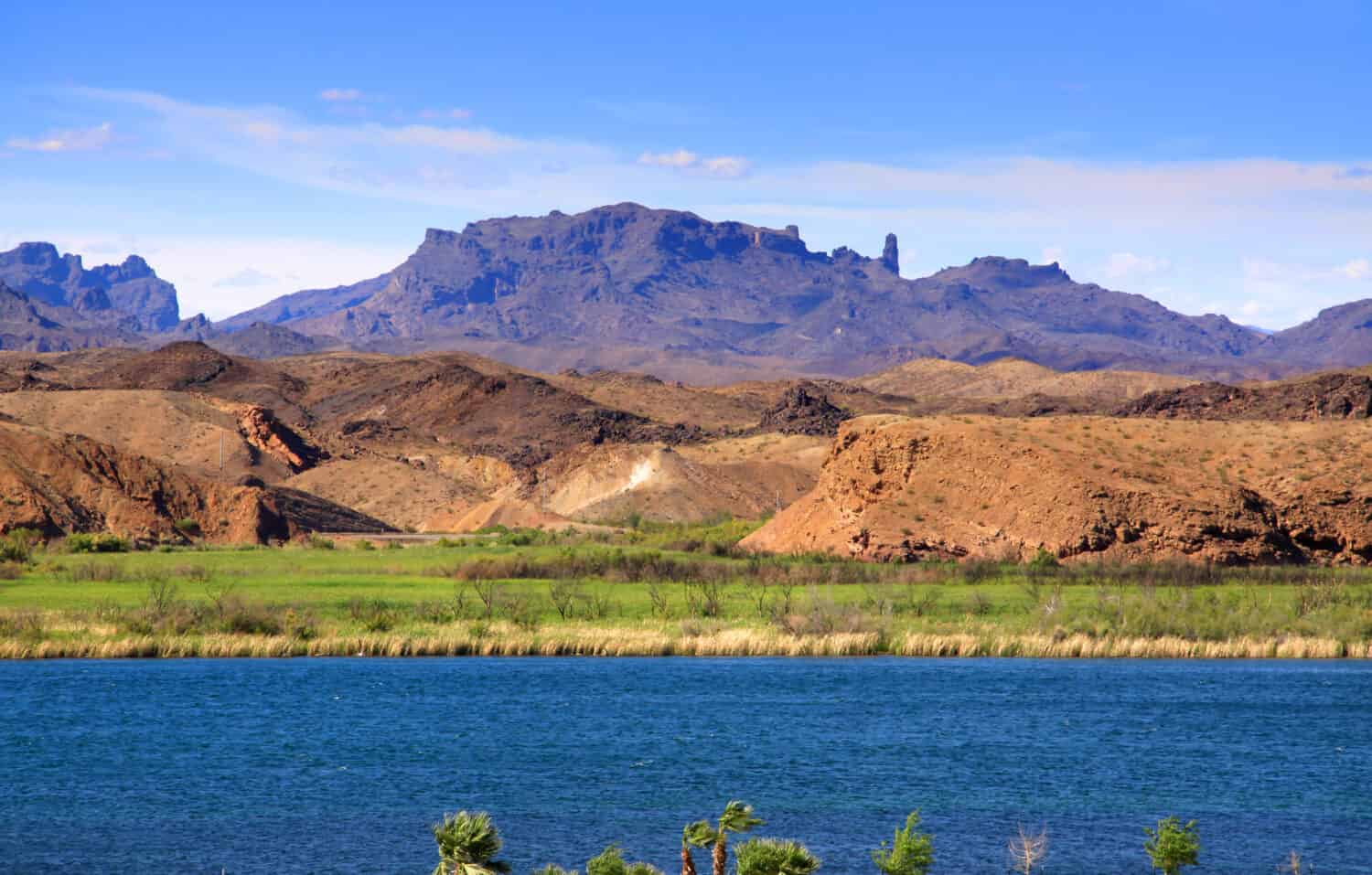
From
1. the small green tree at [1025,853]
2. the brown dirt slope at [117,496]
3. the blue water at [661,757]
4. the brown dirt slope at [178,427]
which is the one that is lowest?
the blue water at [661,757]

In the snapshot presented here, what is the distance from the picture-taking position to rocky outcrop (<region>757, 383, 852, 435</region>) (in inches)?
6038

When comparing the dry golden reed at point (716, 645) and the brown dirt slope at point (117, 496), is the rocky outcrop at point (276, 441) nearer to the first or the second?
the brown dirt slope at point (117, 496)

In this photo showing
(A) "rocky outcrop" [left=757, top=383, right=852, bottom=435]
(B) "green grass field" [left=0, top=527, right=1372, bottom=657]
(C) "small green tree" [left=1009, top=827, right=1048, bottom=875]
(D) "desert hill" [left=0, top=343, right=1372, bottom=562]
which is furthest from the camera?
(A) "rocky outcrop" [left=757, top=383, right=852, bottom=435]

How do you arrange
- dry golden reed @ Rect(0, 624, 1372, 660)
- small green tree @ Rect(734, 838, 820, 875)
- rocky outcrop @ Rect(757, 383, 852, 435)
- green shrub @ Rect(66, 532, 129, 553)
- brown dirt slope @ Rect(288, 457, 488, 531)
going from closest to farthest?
small green tree @ Rect(734, 838, 820, 875)
dry golden reed @ Rect(0, 624, 1372, 660)
green shrub @ Rect(66, 532, 129, 553)
brown dirt slope @ Rect(288, 457, 488, 531)
rocky outcrop @ Rect(757, 383, 852, 435)

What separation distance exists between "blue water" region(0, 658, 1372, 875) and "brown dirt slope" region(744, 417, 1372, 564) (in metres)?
27.5

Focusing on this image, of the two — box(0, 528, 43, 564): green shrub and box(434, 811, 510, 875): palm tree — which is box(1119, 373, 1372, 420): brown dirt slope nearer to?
box(0, 528, 43, 564): green shrub

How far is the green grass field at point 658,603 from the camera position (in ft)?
162

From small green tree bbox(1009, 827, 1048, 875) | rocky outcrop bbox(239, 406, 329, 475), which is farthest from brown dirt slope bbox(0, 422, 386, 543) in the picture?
small green tree bbox(1009, 827, 1048, 875)

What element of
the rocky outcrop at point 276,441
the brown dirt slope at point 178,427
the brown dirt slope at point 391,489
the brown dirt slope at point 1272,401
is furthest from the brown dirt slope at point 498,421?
the brown dirt slope at point 1272,401

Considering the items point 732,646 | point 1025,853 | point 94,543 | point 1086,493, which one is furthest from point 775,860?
point 94,543

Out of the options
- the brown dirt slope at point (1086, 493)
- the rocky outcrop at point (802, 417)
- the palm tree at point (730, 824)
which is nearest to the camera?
the palm tree at point (730, 824)

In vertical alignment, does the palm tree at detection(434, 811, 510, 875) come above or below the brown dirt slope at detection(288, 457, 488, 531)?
above

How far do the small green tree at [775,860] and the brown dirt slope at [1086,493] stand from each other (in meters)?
61.9

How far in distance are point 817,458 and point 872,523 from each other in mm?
46197
